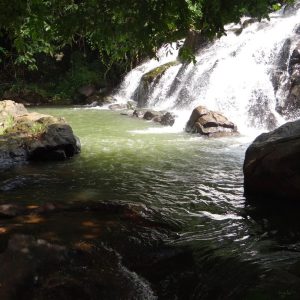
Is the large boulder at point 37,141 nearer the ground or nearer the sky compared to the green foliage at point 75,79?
nearer the ground

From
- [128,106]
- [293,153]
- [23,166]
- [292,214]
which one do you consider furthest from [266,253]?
[128,106]

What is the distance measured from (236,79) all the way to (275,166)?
10.3 metres

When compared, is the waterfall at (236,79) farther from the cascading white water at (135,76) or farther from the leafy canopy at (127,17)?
the leafy canopy at (127,17)

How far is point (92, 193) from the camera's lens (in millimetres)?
6613

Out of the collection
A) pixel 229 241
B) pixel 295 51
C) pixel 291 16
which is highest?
pixel 291 16

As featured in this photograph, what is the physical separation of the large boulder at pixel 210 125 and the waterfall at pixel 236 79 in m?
1.34

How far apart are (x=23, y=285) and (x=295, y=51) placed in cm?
1320

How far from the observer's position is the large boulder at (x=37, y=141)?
29.2 feet

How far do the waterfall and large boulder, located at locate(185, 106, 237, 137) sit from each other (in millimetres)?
1336

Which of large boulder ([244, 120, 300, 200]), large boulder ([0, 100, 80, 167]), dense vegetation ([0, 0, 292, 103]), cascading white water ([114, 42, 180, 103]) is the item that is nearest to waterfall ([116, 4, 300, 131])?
cascading white water ([114, 42, 180, 103])

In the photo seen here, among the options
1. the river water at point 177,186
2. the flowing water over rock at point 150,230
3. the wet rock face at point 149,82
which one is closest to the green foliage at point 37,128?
the river water at point 177,186

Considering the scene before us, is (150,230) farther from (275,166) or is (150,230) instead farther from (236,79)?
(236,79)

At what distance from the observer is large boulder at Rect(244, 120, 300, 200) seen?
5.78m

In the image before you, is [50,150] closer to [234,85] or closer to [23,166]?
[23,166]
